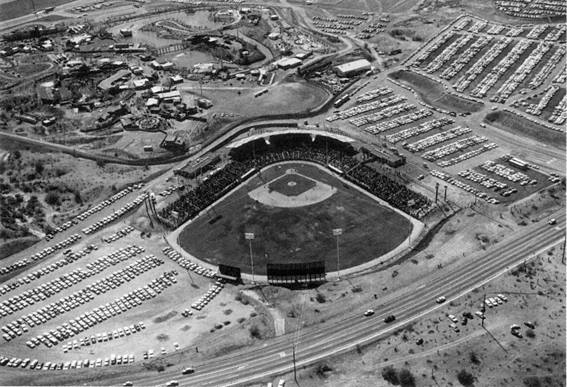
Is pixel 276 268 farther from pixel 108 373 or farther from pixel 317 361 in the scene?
pixel 108 373

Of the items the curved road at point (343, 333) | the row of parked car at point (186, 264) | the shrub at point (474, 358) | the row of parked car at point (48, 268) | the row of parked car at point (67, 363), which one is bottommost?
the row of parked car at point (186, 264)

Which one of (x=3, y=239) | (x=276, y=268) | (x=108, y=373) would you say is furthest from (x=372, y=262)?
(x=3, y=239)

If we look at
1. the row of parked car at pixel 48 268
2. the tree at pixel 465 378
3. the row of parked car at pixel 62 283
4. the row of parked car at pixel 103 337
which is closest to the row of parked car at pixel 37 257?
the row of parked car at pixel 48 268

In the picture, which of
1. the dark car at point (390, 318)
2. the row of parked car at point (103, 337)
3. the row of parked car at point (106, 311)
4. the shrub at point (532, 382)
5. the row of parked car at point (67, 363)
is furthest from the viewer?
the row of parked car at point (106, 311)

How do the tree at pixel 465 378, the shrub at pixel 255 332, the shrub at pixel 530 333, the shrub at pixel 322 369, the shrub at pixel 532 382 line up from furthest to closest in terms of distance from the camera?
the shrub at pixel 255 332
the shrub at pixel 530 333
the shrub at pixel 322 369
the tree at pixel 465 378
the shrub at pixel 532 382

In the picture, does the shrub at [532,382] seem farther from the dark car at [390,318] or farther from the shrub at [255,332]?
the shrub at [255,332]

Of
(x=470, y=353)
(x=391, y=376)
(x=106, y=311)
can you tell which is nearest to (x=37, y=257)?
(x=106, y=311)
